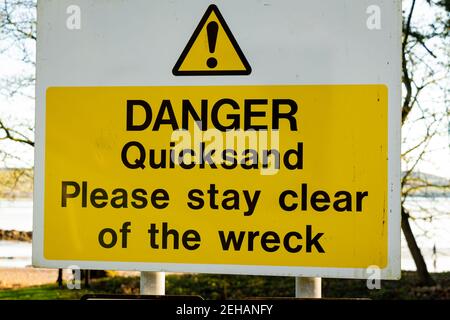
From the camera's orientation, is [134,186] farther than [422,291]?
No

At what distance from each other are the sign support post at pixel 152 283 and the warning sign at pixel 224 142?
4 cm

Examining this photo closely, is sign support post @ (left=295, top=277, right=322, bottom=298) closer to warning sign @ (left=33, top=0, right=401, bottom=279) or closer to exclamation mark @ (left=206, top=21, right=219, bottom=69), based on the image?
warning sign @ (left=33, top=0, right=401, bottom=279)

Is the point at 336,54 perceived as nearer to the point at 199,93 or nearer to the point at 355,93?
the point at 355,93

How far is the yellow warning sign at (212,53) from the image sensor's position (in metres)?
1.63

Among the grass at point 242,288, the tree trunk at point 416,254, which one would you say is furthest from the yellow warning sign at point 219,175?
the tree trunk at point 416,254

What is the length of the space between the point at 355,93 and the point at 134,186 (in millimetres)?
813

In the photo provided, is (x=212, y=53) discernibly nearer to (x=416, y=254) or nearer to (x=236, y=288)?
(x=236, y=288)

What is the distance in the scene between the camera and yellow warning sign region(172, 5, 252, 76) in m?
1.63

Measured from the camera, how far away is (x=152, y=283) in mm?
1638

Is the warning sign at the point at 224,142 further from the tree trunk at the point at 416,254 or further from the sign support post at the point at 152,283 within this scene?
the tree trunk at the point at 416,254

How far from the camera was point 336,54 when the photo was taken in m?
1.61

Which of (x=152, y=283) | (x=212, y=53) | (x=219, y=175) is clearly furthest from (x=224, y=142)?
(x=152, y=283)

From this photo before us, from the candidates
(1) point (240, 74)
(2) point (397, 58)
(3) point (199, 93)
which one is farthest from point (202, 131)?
(2) point (397, 58)

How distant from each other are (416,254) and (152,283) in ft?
23.6
